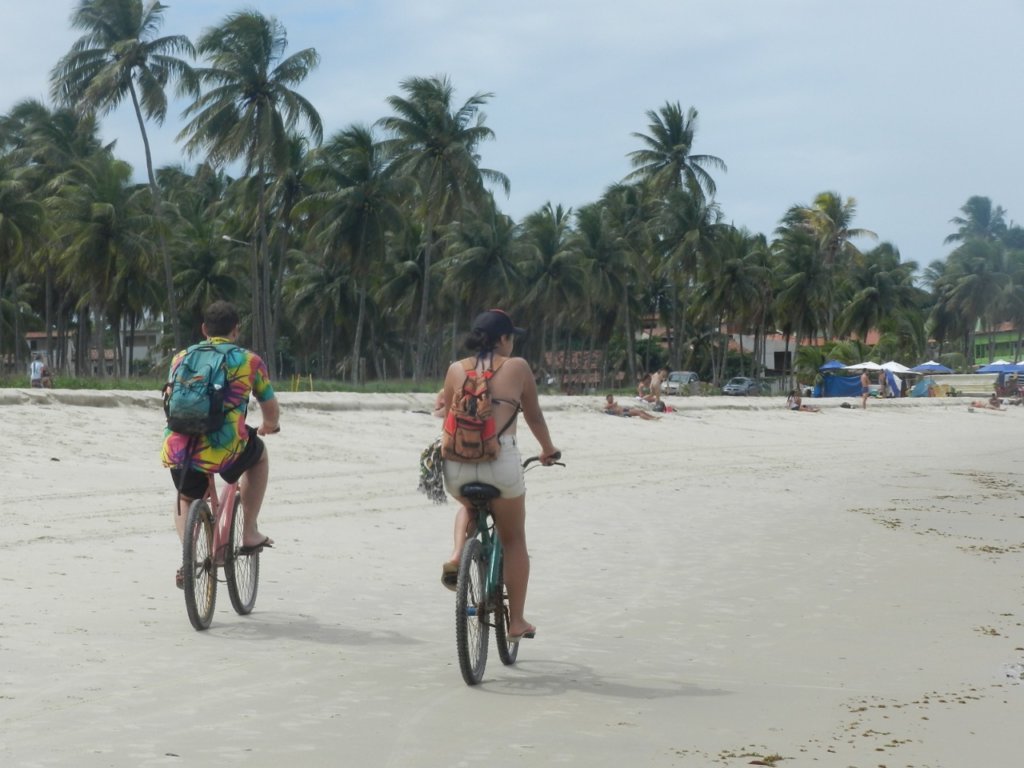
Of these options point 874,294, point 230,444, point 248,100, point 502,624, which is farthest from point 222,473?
point 874,294

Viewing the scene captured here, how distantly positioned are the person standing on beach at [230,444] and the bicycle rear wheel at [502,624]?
1.40 meters

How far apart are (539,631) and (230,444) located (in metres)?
1.78

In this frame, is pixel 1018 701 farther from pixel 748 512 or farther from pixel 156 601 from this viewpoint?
pixel 748 512

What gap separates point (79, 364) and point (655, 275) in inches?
1071

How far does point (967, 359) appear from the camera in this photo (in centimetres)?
8681

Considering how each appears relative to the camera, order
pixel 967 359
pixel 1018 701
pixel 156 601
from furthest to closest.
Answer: pixel 967 359 → pixel 156 601 → pixel 1018 701

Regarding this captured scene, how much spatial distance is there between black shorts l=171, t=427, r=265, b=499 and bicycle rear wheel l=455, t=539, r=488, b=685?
4.93 ft

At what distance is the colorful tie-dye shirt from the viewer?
601 centimetres

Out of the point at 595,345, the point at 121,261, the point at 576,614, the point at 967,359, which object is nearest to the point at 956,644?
the point at 576,614

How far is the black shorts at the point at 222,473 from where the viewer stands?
6.06 m

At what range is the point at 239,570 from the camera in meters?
6.53

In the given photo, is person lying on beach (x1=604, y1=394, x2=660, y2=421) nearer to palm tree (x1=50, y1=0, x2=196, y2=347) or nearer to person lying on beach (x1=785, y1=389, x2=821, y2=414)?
person lying on beach (x1=785, y1=389, x2=821, y2=414)

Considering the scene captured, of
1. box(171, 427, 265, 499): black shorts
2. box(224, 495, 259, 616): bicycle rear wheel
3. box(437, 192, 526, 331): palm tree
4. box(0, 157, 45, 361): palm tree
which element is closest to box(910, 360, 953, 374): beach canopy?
box(437, 192, 526, 331): palm tree

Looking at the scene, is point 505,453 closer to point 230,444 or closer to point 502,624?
point 502,624
